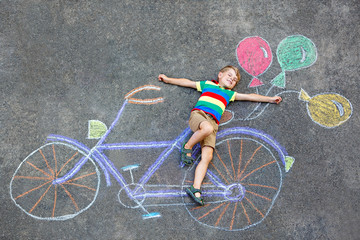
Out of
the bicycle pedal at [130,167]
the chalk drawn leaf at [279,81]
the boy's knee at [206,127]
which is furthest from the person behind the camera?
the chalk drawn leaf at [279,81]

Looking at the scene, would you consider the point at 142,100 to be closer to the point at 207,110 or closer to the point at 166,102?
the point at 166,102

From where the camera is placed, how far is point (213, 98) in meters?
3.67

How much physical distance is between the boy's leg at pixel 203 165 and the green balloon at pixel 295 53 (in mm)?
1633

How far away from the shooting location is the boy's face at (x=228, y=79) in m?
3.73

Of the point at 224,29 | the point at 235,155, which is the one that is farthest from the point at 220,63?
the point at 235,155

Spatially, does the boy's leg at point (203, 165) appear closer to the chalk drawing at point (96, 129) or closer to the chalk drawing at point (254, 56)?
the chalk drawing at point (254, 56)

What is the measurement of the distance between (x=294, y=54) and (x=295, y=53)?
0.02 meters

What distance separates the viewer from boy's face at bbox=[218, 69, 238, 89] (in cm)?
373

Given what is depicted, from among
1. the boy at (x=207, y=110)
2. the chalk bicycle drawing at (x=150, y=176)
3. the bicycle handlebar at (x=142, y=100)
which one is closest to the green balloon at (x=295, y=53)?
the boy at (x=207, y=110)

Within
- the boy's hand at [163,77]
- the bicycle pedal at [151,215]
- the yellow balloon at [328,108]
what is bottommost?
the bicycle pedal at [151,215]

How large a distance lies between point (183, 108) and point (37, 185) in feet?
7.12

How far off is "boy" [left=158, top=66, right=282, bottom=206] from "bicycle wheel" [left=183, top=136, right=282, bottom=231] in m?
0.15

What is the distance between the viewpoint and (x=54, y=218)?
354 centimetres

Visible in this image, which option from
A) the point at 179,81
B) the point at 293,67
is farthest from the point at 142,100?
the point at 293,67
